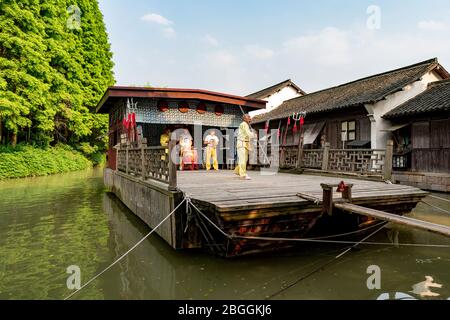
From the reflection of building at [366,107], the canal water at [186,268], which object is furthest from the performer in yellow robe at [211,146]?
the reflection of building at [366,107]

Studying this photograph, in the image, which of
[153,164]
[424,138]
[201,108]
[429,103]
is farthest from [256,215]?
[429,103]

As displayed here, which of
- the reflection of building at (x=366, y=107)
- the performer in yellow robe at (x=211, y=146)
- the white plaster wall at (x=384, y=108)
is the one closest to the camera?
the performer in yellow robe at (x=211, y=146)

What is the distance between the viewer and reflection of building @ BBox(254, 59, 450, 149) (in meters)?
15.5

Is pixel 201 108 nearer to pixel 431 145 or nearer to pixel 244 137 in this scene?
pixel 244 137

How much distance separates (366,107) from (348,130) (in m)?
2.28

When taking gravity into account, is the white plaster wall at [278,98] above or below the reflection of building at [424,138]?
above

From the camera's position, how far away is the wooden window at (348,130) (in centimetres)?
1712

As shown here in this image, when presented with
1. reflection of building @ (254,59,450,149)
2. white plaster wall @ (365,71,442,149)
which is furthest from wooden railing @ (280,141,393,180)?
reflection of building @ (254,59,450,149)

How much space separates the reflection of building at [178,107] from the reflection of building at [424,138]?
7205 mm

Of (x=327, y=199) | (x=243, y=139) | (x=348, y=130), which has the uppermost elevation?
(x=348, y=130)

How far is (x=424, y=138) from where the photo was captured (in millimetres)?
14055

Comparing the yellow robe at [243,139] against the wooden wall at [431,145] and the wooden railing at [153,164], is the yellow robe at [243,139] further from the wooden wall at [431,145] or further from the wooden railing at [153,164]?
the wooden wall at [431,145]

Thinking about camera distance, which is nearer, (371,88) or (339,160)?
(339,160)

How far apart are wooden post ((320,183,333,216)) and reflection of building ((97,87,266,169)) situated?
844 centimetres
